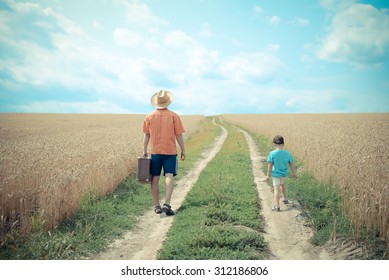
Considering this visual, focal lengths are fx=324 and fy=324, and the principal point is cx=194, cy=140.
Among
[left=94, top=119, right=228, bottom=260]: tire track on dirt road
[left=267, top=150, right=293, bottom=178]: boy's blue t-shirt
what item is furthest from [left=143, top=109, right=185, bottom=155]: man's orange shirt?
[left=267, top=150, right=293, bottom=178]: boy's blue t-shirt

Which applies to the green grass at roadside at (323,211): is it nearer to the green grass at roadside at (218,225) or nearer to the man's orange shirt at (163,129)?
the green grass at roadside at (218,225)

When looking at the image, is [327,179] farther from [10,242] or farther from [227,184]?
[10,242]

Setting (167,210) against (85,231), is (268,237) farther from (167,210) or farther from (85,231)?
(85,231)

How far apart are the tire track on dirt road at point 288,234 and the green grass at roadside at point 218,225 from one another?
0.77ft

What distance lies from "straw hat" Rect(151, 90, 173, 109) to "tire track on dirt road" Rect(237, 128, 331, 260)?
11.8 ft

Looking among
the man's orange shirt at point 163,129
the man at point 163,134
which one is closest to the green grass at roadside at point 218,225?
the man at point 163,134

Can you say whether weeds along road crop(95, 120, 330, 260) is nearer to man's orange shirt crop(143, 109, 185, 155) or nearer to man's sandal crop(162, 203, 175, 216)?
man's sandal crop(162, 203, 175, 216)

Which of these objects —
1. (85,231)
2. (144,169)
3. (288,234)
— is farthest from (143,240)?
(288,234)

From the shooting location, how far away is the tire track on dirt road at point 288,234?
19.3 feet

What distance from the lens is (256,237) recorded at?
619 cm

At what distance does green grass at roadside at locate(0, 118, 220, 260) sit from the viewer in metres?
5.76
